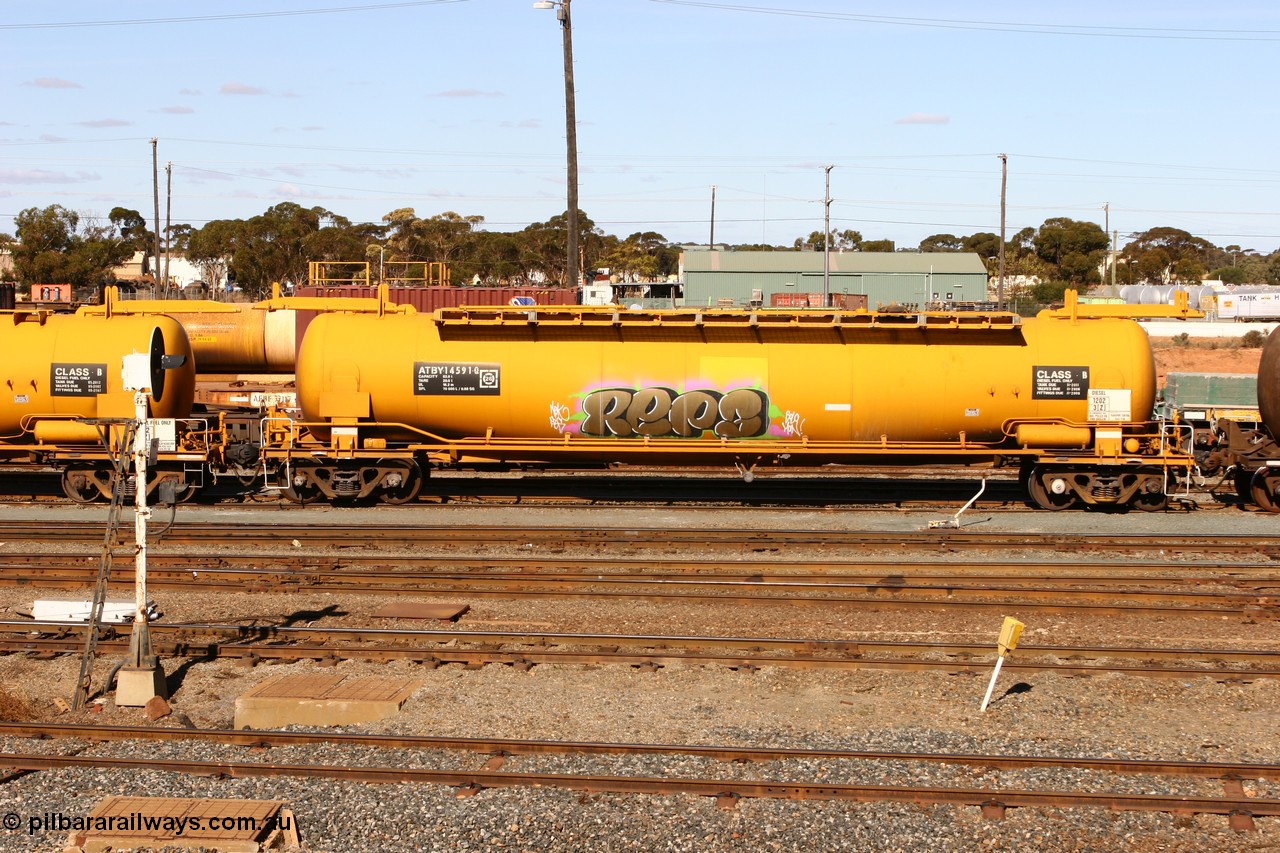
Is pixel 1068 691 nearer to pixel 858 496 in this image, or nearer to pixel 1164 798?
pixel 1164 798

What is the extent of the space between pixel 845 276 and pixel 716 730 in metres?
75.7

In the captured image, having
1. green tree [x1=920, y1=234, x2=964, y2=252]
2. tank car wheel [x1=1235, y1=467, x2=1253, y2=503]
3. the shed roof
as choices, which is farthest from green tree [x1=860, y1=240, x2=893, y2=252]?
tank car wheel [x1=1235, y1=467, x2=1253, y2=503]

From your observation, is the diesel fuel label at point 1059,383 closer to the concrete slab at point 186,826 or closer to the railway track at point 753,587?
the railway track at point 753,587

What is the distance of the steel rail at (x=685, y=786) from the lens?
769cm

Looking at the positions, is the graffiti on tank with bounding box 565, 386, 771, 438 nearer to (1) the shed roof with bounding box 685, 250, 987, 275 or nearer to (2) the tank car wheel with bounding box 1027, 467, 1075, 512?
(2) the tank car wheel with bounding box 1027, 467, 1075, 512

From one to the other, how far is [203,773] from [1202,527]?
15326 millimetres

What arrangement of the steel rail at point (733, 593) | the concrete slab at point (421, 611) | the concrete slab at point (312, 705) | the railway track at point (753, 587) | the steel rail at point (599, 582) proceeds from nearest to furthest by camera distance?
1. the concrete slab at point (312, 705)
2. the concrete slab at point (421, 611)
3. the steel rail at point (733, 593)
4. the railway track at point (753, 587)
5. the steel rail at point (599, 582)

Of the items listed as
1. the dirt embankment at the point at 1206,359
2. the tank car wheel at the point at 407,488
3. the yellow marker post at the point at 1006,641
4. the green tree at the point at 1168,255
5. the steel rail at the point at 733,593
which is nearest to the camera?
the yellow marker post at the point at 1006,641

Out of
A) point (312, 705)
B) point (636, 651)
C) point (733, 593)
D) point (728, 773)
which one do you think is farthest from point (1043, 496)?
point (312, 705)

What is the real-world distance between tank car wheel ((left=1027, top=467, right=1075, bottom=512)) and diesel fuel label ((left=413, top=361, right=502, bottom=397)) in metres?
9.55

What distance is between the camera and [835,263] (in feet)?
273

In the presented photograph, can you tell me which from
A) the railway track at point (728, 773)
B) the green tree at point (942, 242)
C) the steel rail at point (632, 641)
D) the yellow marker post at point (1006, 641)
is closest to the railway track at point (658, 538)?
the steel rail at point (632, 641)

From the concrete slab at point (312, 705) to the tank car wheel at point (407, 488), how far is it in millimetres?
9588

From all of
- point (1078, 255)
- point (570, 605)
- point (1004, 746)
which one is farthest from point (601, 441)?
point (1078, 255)
